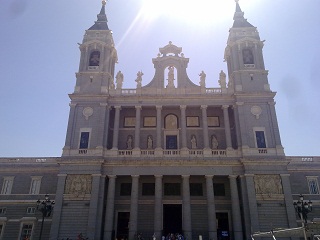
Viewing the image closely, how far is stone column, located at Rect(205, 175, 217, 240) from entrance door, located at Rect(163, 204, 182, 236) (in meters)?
3.99

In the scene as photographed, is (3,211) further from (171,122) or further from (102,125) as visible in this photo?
(171,122)

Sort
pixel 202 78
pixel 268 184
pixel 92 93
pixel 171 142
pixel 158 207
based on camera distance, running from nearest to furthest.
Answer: pixel 158 207, pixel 268 184, pixel 171 142, pixel 92 93, pixel 202 78

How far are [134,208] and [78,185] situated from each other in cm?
648

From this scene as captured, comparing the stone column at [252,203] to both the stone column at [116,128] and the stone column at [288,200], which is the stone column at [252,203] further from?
the stone column at [116,128]

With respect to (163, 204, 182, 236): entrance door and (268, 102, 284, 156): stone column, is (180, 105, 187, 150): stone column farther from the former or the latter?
(268, 102, 284, 156): stone column

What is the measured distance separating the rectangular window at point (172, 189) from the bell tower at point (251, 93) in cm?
Result: 844

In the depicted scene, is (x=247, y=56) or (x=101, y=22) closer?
(x=247, y=56)

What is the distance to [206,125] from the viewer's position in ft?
123

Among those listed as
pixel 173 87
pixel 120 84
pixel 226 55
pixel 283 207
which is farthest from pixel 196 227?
pixel 226 55

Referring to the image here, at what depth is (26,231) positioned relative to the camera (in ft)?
117

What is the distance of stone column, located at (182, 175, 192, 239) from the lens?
32.0 meters

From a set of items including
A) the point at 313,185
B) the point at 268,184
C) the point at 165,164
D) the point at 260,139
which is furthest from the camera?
the point at 313,185

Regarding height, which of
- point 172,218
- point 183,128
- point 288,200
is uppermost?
point 183,128

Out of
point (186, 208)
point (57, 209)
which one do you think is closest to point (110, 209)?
point (57, 209)
